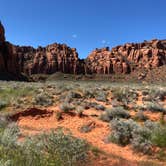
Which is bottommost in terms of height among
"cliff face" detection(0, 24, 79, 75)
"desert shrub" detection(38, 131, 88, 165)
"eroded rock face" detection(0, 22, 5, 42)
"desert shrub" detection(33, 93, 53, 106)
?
"desert shrub" detection(33, 93, 53, 106)

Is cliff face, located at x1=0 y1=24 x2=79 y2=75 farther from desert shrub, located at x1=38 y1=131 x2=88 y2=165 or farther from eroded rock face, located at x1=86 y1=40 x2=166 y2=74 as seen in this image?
desert shrub, located at x1=38 y1=131 x2=88 y2=165

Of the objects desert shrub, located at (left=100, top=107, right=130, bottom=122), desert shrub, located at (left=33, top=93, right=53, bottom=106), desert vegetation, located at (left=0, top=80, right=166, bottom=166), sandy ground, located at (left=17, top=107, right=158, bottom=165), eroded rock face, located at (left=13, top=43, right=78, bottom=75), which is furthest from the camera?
eroded rock face, located at (left=13, top=43, right=78, bottom=75)

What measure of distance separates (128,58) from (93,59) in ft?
48.3

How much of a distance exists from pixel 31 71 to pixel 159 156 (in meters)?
96.6

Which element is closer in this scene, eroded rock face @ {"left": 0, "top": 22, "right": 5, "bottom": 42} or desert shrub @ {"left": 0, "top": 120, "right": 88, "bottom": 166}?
desert shrub @ {"left": 0, "top": 120, "right": 88, "bottom": 166}

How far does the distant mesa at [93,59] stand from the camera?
4188 inches

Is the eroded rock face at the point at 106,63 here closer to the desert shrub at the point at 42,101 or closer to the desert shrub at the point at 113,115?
the desert shrub at the point at 42,101

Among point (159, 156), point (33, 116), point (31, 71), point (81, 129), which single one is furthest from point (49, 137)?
point (31, 71)

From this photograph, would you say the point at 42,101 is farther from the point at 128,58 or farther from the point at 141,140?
the point at 128,58

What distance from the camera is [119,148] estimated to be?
1060 cm

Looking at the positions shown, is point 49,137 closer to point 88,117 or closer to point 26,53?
point 88,117

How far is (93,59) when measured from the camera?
12181cm

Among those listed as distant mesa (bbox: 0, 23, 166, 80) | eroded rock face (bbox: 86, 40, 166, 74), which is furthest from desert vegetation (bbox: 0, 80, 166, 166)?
eroded rock face (bbox: 86, 40, 166, 74)

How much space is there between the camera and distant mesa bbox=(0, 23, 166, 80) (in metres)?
106
